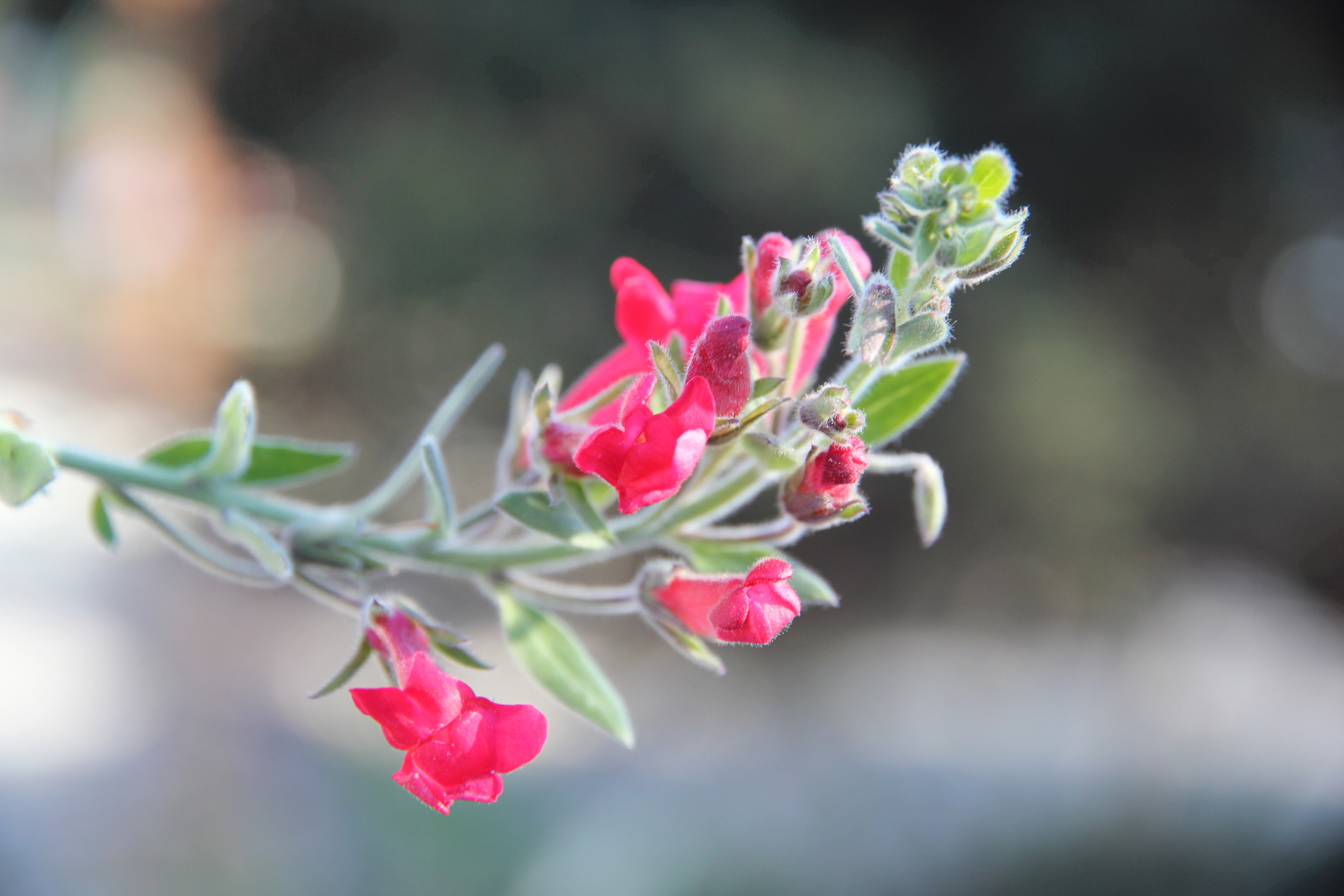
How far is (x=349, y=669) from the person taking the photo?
1.02 metres

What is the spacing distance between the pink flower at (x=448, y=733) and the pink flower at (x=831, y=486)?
0.31 meters

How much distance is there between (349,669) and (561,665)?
0.22 meters

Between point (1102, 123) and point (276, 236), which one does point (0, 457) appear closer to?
point (1102, 123)

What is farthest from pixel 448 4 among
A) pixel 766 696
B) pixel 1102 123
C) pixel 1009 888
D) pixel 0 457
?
pixel 0 457

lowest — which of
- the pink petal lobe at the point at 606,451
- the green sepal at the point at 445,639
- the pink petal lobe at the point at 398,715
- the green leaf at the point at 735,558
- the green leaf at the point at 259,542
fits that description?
the pink petal lobe at the point at 398,715

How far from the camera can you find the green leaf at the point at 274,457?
1254mm

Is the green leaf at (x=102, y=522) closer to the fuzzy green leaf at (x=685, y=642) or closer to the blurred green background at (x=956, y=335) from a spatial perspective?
the fuzzy green leaf at (x=685, y=642)

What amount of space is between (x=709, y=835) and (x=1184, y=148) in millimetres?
8562

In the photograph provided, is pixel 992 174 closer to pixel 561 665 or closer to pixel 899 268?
pixel 899 268

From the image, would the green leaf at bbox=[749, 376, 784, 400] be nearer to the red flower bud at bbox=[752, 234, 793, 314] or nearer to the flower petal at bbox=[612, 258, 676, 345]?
the red flower bud at bbox=[752, 234, 793, 314]

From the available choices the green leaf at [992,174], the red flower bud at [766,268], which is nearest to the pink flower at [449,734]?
the red flower bud at [766,268]

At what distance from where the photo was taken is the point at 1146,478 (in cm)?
1009

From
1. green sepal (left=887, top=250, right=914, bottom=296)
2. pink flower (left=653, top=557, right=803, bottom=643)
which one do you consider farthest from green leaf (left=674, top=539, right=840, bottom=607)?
green sepal (left=887, top=250, right=914, bottom=296)

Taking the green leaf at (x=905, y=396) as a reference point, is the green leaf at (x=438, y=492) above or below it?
below
